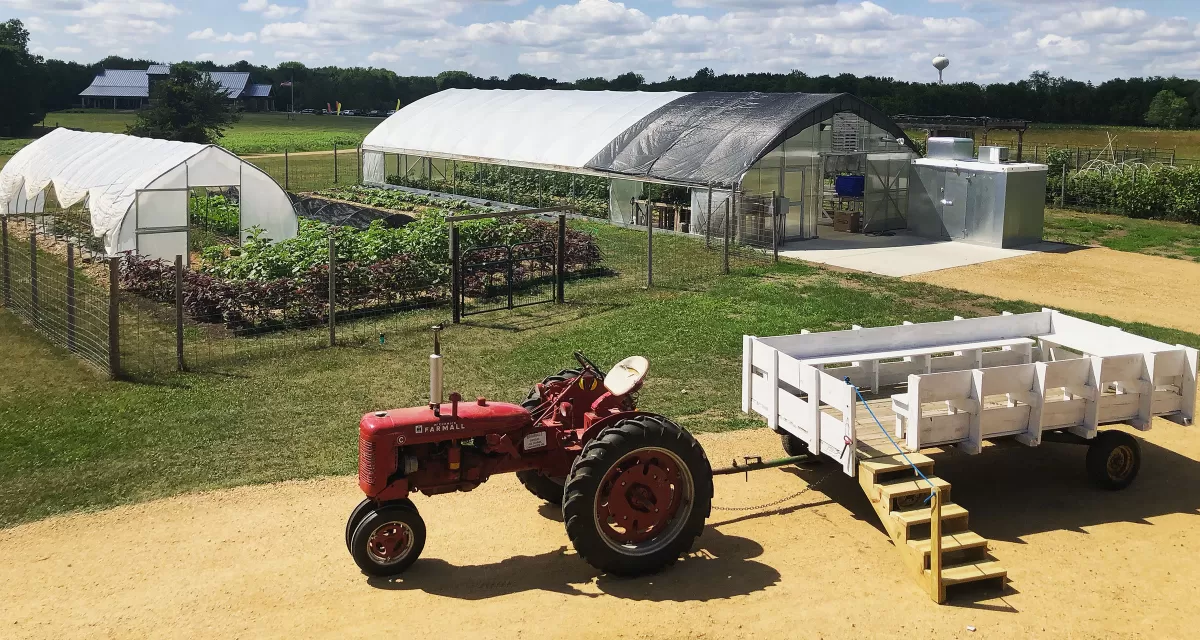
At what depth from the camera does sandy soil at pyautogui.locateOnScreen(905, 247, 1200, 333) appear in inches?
728

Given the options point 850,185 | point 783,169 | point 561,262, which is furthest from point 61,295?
point 850,185

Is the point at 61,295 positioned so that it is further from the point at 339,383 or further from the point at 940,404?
the point at 940,404

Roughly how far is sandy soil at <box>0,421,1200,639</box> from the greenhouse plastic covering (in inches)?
637

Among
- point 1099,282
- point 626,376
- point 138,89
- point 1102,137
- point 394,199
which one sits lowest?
point 1099,282

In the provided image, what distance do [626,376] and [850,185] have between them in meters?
19.2

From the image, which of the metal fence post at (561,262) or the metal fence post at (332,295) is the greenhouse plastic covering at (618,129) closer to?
the metal fence post at (561,262)

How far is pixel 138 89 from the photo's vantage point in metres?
99.8

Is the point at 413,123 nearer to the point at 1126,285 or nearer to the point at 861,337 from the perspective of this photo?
the point at 1126,285

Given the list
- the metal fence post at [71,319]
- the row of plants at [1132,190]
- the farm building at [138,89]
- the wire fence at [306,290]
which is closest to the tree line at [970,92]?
the farm building at [138,89]

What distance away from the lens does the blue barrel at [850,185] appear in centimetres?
2662

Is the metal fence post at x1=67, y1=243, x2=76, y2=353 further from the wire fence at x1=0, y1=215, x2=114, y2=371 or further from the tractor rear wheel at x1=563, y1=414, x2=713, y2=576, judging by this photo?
the tractor rear wheel at x1=563, y1=414, x2=713, y2=576

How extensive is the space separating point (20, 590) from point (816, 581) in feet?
19.4

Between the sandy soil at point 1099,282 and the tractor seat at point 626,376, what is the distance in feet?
39.2

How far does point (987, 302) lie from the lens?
18.8 meters
